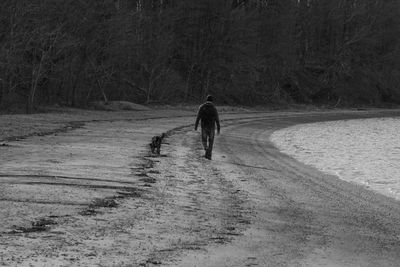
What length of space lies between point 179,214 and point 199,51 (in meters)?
52.9

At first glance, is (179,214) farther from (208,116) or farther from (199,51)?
(199,51)

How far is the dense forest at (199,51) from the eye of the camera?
38.0 metres

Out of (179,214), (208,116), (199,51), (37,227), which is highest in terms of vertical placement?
(199,51)

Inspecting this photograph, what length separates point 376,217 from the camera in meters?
10.0

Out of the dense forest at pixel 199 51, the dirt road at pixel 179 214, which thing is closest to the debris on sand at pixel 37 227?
the dirt road at pixel 179 214

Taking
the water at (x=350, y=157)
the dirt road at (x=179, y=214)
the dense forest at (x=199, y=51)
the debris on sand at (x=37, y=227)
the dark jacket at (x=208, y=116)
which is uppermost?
the dense forest at (x=199, y=51)

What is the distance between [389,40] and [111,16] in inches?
2269

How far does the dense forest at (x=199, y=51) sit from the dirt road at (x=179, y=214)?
21.8 meters

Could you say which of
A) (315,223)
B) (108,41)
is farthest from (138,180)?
(108,41)

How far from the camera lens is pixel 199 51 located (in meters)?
61.2

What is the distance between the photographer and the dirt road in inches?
266

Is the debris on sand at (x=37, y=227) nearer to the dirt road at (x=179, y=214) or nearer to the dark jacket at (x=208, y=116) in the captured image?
the dirt road at (x=179, y=214)

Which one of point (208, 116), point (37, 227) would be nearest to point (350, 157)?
point (208, 116)

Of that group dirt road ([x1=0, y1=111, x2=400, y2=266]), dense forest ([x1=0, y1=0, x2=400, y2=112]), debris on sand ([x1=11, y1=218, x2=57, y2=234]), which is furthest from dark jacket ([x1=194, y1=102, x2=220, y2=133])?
dense forest ([x1=0, y1=0, x2=400, y2=112])
